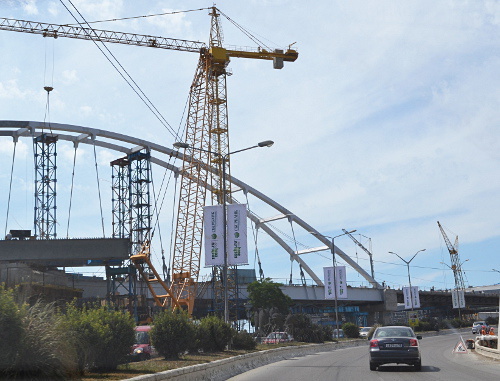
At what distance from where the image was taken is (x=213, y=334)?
2855 cm

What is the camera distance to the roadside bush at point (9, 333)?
11.8 m

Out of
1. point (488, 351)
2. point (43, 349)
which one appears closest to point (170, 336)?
point (43, 349)

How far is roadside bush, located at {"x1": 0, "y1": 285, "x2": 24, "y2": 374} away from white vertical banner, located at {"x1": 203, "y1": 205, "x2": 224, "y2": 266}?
65.3ft

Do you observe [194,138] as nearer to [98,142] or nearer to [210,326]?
[98,142]

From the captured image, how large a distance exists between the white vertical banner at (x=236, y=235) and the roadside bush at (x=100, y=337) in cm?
1429

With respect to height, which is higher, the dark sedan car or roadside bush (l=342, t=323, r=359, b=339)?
roadside bush (l=342, t=323, r=359, b=339)

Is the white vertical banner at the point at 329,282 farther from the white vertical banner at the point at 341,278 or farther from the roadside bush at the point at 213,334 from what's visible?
the roadside bush at the point at 213,334

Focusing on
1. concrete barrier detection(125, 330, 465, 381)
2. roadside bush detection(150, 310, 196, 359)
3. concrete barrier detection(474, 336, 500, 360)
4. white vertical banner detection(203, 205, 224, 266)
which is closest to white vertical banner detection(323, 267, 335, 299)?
concrete barrier detection(125, 330, 465, 381)

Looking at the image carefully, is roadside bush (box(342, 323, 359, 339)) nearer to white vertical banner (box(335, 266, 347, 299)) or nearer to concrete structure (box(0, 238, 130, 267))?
white vertical banner (box(335, 266, 347, 299))

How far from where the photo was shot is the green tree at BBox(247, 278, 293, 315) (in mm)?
83688

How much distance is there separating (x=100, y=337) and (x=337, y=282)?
5448 centimetres

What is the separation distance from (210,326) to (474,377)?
41.9ft

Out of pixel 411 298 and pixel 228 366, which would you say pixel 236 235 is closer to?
pixel 228 366

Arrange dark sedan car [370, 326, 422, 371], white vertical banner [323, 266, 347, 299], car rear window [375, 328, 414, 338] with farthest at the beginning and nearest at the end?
white vertical banner [323, 266, 347, 299] < car rear window [375, 328, 414, 338] < dark sedan car [370, 326, 422, 371]
